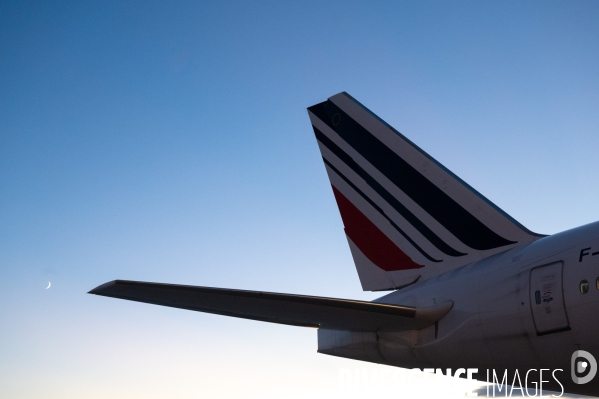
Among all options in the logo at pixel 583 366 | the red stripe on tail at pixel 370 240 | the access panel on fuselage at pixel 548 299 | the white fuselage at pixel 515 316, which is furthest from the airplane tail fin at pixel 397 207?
the logo at pixel 583 366

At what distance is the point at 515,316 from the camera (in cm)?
852

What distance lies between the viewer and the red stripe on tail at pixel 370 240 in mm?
12469

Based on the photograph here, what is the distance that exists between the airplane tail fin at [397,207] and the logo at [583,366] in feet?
9.08

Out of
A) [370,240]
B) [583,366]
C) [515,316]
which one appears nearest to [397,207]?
[370,240]

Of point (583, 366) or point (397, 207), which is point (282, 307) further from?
point (397, 207)

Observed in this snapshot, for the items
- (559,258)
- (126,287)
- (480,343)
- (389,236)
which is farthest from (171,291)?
(389,236)

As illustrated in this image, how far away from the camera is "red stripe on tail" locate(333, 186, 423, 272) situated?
12.5 m

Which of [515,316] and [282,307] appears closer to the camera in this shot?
[282,307]

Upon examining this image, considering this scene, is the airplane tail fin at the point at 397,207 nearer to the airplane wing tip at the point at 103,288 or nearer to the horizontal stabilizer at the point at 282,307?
the horizontal stabilizer at the point at 282,307

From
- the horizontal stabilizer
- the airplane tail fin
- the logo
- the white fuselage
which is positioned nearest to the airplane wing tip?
Result: the horizontal stabilizer

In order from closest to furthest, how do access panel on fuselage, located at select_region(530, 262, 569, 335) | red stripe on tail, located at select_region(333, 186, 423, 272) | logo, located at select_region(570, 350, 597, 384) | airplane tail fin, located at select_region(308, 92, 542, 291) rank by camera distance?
logo, located at select_region(570, 350, 597, 384)
access panel on fuselage, located at select_region(530, 262, 569, 335)
airplane tail fin, located at select_region(308, 92, 542, 291)
red stripe on tail, located at select_region(333, 186, 423, 272)

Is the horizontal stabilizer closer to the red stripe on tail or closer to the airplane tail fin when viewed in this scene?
the airplane tail fin

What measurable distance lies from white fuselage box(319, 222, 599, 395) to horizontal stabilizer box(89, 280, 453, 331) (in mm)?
437

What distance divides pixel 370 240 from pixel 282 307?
5212 millimetres
